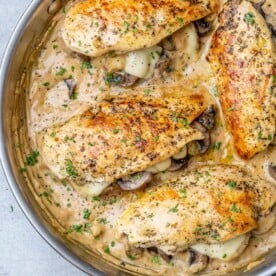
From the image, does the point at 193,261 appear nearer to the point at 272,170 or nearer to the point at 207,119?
the point at 272,170

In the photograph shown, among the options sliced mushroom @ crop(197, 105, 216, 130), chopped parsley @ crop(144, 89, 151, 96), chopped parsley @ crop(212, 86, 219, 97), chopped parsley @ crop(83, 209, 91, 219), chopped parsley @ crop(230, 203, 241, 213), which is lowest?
chopped parsley @ crop(83, 209, 91, 219)

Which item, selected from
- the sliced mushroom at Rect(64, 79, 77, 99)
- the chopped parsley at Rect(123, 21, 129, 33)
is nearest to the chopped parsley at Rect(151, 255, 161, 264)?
the sliced mushroom at Rect(64, 79, 77, 99)

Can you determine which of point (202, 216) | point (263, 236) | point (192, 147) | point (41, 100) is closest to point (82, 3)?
point (41, 100)

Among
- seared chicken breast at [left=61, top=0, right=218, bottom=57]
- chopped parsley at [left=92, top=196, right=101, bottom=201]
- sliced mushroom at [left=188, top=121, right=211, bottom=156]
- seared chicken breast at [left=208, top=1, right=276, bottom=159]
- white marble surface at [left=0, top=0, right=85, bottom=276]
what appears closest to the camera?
seared chicken breast at [left=208, top=1, right=276, bottom=159]

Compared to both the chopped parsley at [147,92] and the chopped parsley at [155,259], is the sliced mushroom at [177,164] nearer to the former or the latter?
the chopped parsley at [147,92]

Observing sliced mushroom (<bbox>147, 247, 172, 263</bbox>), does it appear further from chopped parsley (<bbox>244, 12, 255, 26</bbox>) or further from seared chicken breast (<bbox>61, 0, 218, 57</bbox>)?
chopped parsley (<bbox>244, 12, 255, 26</bbox>)

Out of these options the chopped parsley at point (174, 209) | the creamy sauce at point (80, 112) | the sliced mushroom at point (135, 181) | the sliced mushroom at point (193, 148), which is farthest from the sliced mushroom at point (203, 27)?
the chopped parsley at point (174, 209)

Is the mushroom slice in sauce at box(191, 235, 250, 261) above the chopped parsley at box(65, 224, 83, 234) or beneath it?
beneath
